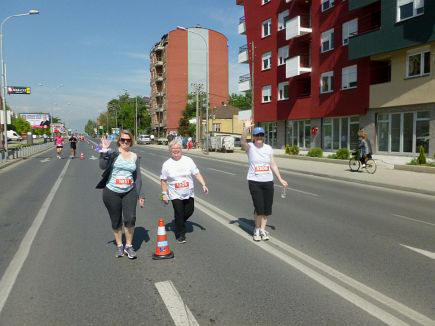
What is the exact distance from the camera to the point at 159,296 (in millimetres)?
4262

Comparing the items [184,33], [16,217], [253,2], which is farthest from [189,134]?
[16,217]

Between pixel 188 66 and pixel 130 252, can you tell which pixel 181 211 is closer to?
pixel 130 252

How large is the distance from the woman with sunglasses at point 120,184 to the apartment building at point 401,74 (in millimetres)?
21480

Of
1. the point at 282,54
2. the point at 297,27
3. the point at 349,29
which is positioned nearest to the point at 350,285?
the point at 349,29

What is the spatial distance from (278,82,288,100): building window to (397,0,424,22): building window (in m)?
14.5

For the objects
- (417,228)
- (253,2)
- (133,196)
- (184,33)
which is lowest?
(417,228)

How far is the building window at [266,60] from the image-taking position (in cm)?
4056

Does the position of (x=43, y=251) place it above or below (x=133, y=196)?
below

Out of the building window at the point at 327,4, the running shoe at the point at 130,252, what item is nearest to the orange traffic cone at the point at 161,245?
the running shoe at the point at 130,252

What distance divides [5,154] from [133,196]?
24282 mm

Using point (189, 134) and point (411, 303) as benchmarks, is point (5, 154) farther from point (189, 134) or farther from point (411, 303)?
point (189, 134)

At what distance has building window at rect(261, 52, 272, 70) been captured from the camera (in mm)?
40562

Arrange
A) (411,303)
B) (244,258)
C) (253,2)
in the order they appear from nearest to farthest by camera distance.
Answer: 1. (411,303)
2. (244,258)
3. (253,2)

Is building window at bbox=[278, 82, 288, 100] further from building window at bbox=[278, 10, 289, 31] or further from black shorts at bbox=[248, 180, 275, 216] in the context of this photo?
black shorts at bbox=[248, 180, 275, 216]
